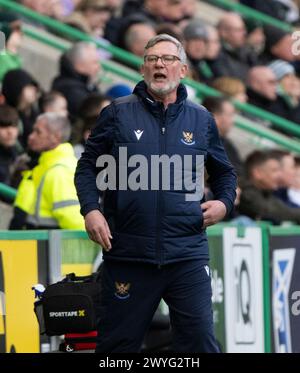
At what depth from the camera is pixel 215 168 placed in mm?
7590

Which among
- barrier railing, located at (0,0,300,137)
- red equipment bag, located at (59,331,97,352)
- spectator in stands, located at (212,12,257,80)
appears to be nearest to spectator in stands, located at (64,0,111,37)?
barrier railing, located at (0,0,300,137)

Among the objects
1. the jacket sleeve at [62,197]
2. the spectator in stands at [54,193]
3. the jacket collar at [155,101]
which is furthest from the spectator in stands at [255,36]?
the jacket collar at [155,101]

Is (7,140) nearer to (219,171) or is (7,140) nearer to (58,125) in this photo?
(58,125)

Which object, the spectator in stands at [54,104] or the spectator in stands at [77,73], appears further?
the spectator in stands at [77,73]

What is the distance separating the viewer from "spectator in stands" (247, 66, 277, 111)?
15.6m

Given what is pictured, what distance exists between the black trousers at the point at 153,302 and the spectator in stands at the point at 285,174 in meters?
5.25

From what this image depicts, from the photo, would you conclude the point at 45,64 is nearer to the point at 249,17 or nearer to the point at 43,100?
the point at 43,100

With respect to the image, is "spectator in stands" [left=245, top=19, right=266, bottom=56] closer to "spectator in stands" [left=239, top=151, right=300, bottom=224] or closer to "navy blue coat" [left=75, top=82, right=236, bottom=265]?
"spectator in stands" [left=239, top=151, right=300, bottom=224]

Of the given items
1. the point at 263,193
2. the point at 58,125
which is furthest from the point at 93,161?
the point at 263,193

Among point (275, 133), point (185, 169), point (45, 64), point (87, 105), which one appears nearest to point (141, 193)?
point (185, 169)

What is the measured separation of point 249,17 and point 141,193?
11192 mm

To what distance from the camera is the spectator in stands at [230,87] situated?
14.8 meters

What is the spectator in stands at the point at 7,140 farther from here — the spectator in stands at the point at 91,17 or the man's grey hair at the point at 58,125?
the spectator in stands at the point at 91,17

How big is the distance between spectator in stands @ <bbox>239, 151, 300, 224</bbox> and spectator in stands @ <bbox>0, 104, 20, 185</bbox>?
210cm
